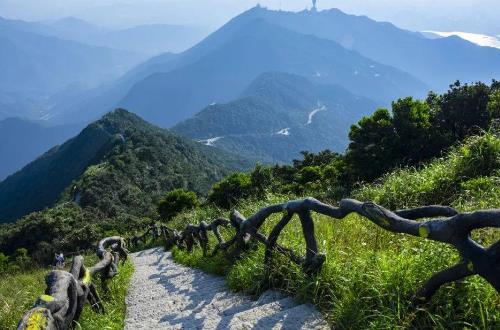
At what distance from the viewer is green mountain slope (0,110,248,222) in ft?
238

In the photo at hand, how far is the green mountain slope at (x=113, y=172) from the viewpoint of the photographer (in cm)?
7262

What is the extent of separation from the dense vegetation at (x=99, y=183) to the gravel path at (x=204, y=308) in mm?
30959

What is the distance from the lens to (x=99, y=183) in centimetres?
7231

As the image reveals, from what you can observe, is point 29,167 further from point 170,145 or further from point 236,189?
point 236,189

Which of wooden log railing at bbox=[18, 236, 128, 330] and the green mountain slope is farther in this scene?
the green mountain slope

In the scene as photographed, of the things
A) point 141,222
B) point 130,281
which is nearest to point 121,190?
Answer: point 141,222

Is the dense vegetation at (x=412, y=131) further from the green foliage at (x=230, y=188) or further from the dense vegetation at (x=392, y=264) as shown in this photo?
the green foliage at (x=230, y=188)

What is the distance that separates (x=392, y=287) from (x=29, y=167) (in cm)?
13876

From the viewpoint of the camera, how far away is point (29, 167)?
419 ft

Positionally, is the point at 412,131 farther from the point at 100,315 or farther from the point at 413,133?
the point at 100,315

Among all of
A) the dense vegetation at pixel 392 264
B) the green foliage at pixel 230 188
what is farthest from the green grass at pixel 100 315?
the green foliage at pixel 230 188

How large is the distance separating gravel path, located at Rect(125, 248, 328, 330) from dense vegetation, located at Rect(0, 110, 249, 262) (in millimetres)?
30959

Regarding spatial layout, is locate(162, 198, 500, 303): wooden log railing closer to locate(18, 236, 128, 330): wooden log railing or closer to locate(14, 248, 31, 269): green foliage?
locate(18, 236, 128, 330): wooden log railing

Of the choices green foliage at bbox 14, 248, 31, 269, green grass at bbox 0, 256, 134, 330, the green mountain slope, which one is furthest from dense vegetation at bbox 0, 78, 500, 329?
the green mountain slope
